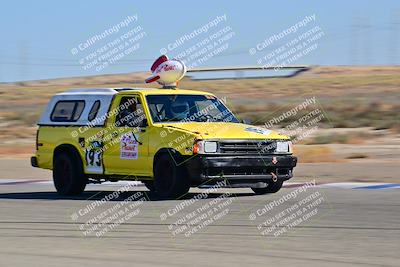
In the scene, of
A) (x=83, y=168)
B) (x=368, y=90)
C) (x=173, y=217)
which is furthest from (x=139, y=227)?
(x=368, y=90)

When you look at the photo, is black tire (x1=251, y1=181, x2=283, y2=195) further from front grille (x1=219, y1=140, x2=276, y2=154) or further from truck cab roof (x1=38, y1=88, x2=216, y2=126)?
truck cab roof (x1=38, y1=88, x2=216, y2=126)

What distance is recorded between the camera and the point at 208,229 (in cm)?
1191

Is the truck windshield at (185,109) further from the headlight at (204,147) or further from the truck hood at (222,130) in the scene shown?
the headlight at (204,147)

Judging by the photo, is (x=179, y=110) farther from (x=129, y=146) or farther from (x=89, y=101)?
(x=89, y=101)

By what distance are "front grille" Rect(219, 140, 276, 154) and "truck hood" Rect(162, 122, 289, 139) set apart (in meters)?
0.08

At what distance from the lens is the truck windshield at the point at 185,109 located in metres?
16.2

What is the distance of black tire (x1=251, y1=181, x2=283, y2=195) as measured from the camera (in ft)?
53.5

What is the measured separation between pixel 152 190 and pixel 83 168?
1357mm

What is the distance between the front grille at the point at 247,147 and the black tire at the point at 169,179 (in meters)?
0.71

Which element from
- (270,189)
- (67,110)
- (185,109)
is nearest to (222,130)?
(185,109)

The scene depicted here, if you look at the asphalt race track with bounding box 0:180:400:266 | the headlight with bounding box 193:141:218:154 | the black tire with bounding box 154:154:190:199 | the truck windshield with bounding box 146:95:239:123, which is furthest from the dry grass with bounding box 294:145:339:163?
the headlight with bounding box 193:141:218:154

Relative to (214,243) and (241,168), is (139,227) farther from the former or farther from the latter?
(241,168)

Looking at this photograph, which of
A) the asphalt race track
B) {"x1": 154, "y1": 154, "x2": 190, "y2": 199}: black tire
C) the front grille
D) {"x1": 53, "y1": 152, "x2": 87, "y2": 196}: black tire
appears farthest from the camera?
{"x1": 53, "y1": 152, "x2": 87, "y2": 196}: black tire

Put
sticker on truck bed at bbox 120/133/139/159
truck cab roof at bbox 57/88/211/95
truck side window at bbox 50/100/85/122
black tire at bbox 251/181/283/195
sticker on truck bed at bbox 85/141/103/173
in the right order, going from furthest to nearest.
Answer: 1. truck side window at bbox 50/100/85/122
2. sticker on truck bed at bbox 85/141/103/173
3. truck cab roof at bbox 57/88/211/95
4. black tire at bbox 251/181/283/195
5. sticker on truck bed at bbox 120/133/139/159
